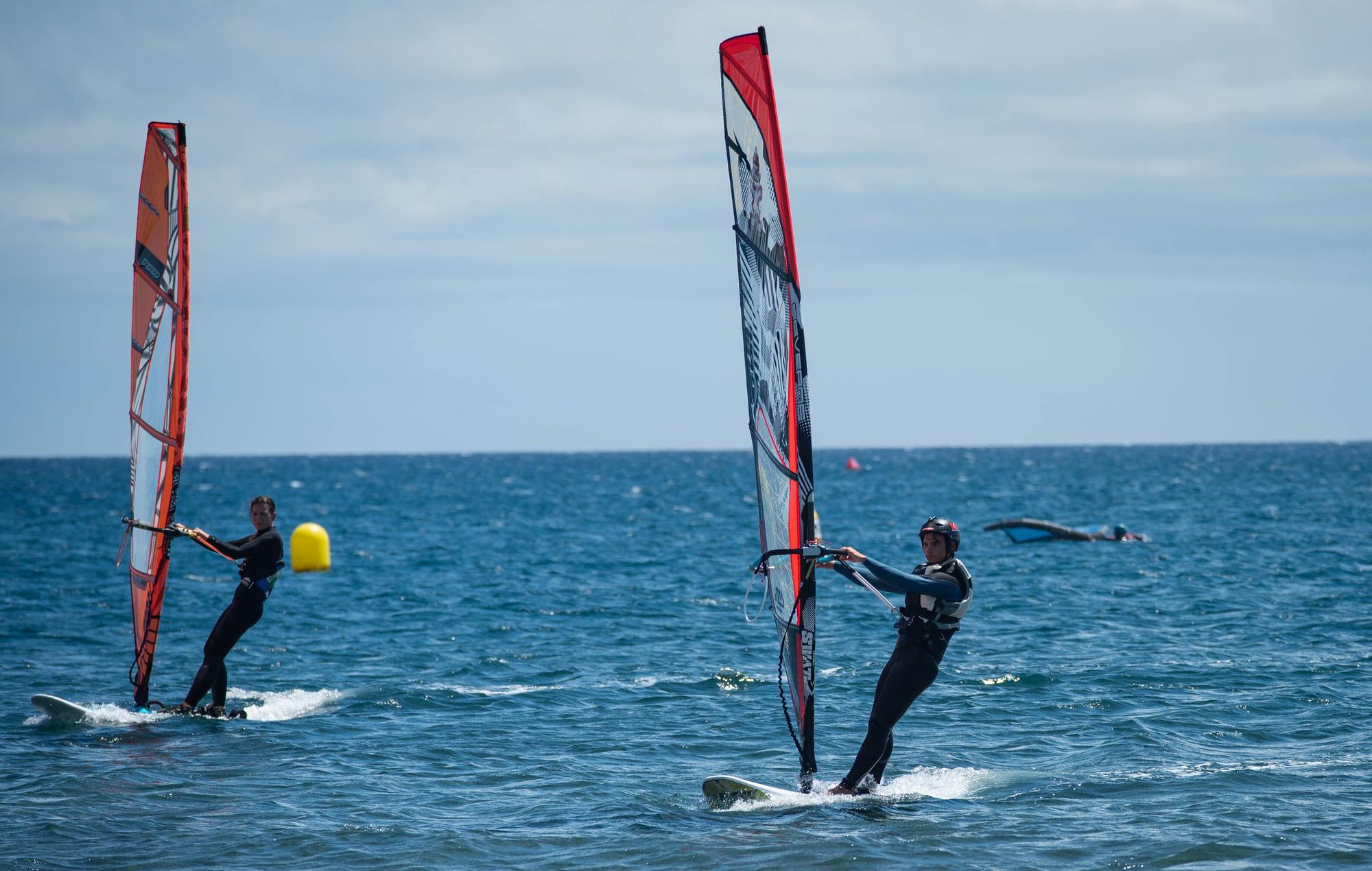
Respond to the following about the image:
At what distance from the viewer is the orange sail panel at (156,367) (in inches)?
479

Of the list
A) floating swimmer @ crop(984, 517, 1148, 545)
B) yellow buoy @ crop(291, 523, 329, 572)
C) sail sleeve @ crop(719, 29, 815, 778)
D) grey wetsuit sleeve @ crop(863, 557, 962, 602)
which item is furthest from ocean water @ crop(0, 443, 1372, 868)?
floating swimmer @ crop(984, 517, 1148, 545)

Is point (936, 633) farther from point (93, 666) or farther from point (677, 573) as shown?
point (677, 573)

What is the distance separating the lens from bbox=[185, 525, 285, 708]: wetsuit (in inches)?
468

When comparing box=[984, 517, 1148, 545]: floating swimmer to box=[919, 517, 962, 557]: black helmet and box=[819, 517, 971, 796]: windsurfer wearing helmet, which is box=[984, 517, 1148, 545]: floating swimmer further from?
box=[919, 517, 962, 557]: black helmet

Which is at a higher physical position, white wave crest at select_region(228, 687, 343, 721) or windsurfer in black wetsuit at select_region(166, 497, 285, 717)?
windsurfer in black wetsuit at select_region(166, 497, 285, 717)

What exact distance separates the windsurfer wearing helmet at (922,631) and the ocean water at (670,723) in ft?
2.17

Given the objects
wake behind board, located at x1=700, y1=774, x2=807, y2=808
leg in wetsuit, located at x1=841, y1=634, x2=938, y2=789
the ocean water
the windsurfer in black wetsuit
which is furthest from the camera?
the windsurfer in black wetsuit

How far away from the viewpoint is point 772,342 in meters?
8.49

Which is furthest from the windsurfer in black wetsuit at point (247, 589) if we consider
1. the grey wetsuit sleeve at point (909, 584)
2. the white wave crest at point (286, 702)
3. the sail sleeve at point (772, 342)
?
the grey wetsuit sleeve at point (909, 584)

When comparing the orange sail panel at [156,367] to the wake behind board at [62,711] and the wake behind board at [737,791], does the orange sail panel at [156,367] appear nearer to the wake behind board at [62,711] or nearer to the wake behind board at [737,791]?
the wake behind board at [62,711]

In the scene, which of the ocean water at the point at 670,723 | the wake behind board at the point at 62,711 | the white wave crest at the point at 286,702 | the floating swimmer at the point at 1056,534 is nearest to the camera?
the ocean water at the point at 670,723

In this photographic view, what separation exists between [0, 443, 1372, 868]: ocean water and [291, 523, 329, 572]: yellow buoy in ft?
2.68

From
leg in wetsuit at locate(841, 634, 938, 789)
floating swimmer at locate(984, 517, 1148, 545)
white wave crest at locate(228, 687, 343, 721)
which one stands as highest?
leg in wetsuit at locate(841, 634, 938, 789)

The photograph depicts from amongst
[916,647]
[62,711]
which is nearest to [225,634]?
[62,711]
